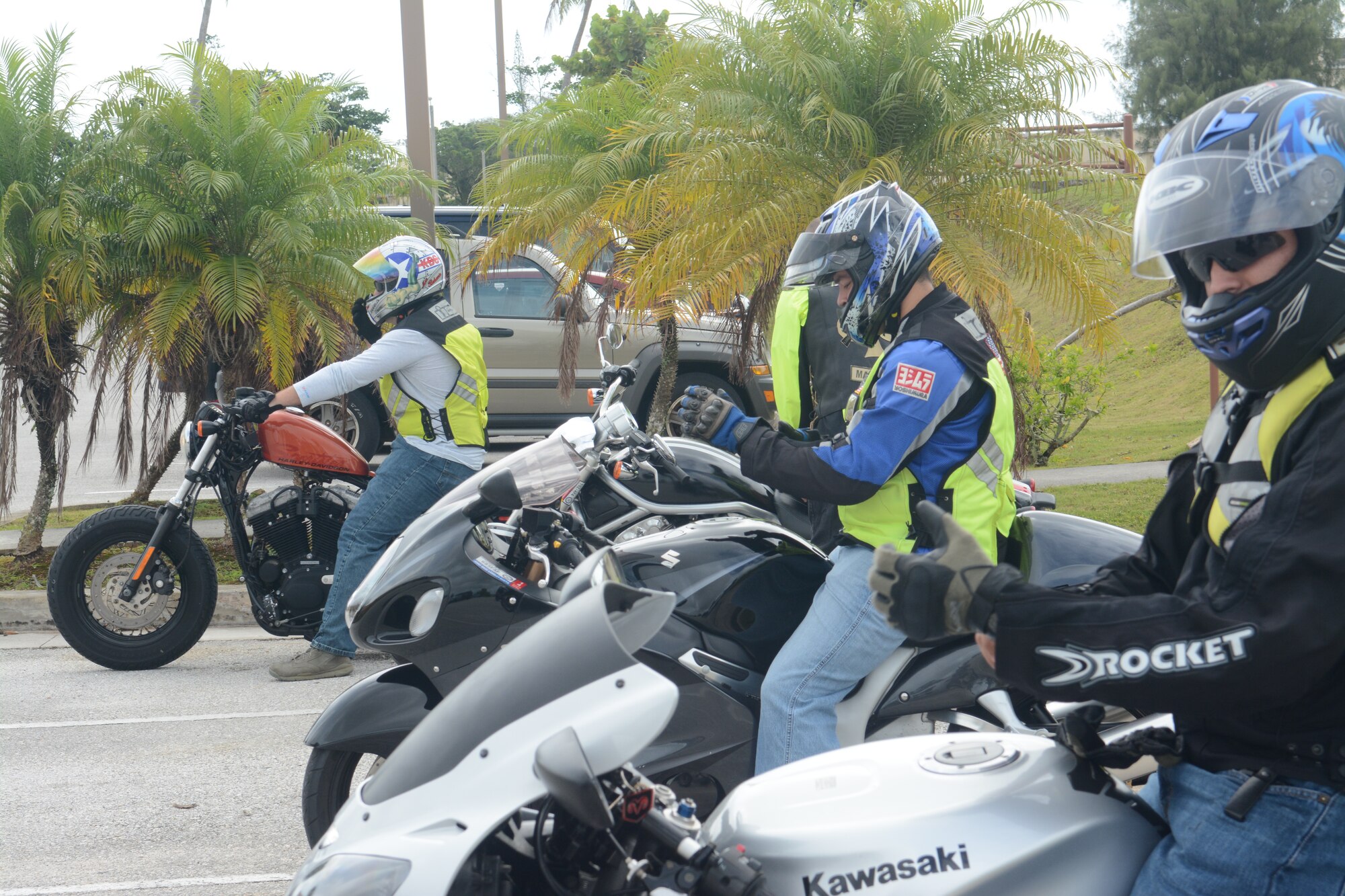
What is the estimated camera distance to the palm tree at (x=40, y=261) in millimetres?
8203

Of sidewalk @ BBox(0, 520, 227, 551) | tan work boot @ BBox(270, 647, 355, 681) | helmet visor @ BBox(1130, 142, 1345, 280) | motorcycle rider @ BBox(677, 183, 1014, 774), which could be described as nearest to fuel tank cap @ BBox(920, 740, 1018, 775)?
helmet visor @ BBox(1130, 142, 1345, 280)

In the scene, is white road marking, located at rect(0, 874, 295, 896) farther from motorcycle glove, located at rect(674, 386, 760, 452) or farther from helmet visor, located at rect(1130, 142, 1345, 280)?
helmet visor, located at rect(1130, 142, 1345, 280)

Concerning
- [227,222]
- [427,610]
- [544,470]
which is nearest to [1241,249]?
[544,470]

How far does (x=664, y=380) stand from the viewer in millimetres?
10922

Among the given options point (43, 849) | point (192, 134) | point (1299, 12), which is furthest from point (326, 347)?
point (1299, 12)

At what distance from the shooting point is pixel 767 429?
3145 mm

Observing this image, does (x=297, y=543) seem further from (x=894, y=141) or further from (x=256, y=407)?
(x=894, y=141)

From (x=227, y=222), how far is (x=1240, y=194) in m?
7.96

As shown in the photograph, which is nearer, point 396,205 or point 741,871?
point 741,871

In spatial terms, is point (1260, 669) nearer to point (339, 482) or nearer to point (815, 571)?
point (815, 571)

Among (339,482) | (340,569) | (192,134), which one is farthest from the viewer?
(192,134)

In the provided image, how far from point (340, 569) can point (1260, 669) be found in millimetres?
4604

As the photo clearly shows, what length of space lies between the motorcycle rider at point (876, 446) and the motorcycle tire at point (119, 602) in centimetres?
399

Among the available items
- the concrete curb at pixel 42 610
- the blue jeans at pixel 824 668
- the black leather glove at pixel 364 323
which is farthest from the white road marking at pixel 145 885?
the concrete curb at pixel 42 610
